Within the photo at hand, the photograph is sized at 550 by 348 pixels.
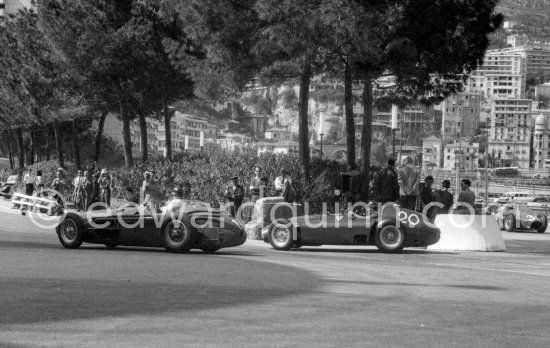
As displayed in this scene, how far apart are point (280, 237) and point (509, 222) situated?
18.8 metres

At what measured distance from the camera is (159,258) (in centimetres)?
1608

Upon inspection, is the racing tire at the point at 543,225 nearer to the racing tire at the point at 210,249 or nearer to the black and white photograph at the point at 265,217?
the black and white photograph at the point at 265,217

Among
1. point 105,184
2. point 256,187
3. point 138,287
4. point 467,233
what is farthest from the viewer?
point 105,184

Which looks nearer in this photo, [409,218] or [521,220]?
[409,218]

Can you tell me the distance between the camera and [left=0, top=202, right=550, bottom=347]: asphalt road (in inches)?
330

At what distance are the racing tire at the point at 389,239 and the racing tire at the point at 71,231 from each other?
597cm

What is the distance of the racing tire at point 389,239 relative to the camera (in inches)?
770

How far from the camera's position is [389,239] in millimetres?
19688

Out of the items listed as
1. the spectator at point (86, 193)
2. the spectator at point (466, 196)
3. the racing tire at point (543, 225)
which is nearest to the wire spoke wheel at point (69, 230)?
the spectator at point (466, 196)

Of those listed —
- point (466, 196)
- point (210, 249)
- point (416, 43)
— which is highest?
point (416, 43)

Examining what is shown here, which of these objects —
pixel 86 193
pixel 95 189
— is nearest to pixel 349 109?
pixel 95 189

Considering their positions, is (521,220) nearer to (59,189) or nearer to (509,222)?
(509,222)

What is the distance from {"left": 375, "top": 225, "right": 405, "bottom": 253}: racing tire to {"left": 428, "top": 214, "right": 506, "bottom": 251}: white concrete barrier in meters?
2.02

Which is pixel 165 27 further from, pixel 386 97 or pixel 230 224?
pixel 230 224
